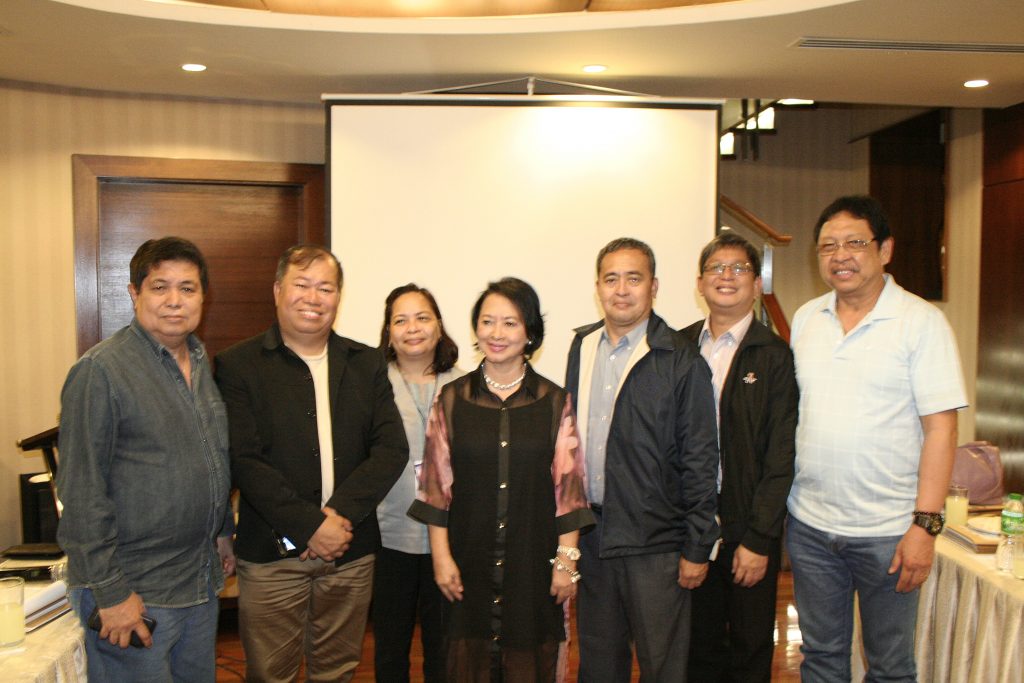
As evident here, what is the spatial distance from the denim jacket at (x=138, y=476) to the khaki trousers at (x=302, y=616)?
16 cm

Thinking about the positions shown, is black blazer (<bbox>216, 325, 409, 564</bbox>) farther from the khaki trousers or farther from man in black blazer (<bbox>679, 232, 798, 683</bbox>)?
man in black blazer (<bbox>679, 232, 798, 683</bbox>)

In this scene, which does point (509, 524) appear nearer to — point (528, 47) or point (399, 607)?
point (399, 607)

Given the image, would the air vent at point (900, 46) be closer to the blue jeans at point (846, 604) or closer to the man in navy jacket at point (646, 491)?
the man in navy jacket at point (646, 491)

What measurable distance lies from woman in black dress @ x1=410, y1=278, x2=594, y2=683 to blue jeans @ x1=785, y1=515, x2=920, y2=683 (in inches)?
27.1

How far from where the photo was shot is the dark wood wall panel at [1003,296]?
191 inches

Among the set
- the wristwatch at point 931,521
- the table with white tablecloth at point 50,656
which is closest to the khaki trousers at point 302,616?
the table with white tablecloth at point 50,656

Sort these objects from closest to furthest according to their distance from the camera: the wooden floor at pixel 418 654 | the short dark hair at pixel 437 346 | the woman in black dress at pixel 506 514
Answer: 1. the woman in black dress at pixel 506 514
2. the short dark hair at pixel 437 346
3. the wooden floor at pixel 418 654

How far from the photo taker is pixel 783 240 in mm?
4109

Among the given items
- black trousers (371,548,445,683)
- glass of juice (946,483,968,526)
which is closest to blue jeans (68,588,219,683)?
black trousers (371,548,445,683)

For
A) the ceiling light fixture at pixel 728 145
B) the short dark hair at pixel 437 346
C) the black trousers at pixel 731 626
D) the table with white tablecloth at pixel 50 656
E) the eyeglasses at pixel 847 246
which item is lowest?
the black trousers at pixel 731 626

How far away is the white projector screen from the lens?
390 centimetres

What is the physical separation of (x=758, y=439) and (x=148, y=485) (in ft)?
5.40

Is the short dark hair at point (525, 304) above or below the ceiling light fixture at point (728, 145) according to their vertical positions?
below

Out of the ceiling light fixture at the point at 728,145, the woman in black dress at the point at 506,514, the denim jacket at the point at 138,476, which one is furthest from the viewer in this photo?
the ceiling light fixture at the point at 728,145
